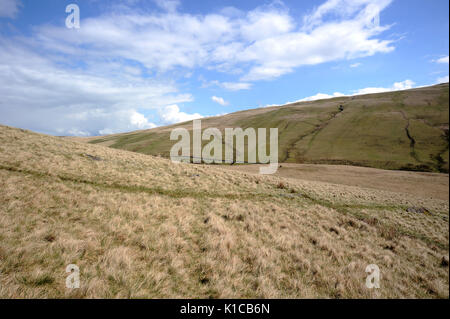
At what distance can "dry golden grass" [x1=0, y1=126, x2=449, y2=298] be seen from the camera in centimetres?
532

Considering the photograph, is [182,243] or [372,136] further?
[372,136]

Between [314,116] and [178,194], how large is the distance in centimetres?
14910

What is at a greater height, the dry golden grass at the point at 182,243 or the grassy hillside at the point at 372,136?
the grassy hillside at the point at 372,136

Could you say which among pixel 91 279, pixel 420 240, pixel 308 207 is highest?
pixel 91 279

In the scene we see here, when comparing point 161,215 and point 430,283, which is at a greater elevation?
point 161,215

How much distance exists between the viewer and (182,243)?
25.4ft

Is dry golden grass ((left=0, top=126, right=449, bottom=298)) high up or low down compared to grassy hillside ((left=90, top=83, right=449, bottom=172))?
down

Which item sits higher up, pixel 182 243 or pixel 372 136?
pixel 372 136

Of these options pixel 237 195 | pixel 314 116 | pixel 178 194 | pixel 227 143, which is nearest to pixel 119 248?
pixel 178 194

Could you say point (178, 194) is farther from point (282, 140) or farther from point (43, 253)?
A: point (282, 140)

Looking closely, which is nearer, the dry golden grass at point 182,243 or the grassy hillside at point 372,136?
the dry golden grass at point 182,243

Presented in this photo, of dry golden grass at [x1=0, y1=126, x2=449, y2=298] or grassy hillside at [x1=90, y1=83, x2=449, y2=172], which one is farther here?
grassy hillside at [x1=90, y1=83, x2=449, y2=172]

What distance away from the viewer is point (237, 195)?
17688 millimetres

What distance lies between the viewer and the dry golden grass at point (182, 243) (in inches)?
209
